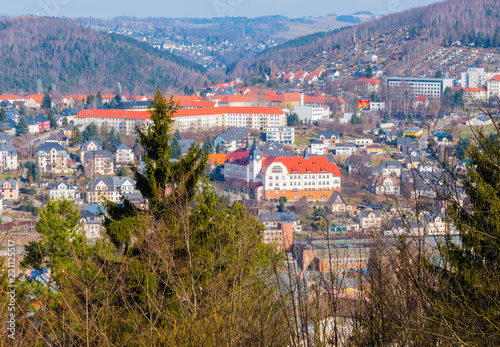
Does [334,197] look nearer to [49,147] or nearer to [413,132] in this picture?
[413,132]

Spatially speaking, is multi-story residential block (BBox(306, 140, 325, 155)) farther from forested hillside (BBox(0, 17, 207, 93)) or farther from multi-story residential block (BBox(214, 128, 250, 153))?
forested hillside (BBox(0, 17, 207, 93))

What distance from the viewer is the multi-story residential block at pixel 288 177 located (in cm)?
1727

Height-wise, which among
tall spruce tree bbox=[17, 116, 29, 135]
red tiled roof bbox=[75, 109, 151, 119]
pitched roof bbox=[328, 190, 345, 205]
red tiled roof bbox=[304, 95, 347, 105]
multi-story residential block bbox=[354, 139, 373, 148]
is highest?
red tiled roof bbox=[304, 95, 347, 105]

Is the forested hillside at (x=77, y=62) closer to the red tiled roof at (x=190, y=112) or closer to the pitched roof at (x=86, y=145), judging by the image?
the red tiled roof at (x=190, y=112)

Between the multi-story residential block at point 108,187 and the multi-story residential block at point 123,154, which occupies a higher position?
the multi-story residential block at point 123,154

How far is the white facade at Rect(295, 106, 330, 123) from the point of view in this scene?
28078 millimetres

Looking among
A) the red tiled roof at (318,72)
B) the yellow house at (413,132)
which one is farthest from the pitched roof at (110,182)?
the red tiled roof at (318,72)

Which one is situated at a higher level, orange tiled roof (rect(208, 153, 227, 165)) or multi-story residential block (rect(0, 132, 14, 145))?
multi-story residential block (rect(0, 132, 14, 145))

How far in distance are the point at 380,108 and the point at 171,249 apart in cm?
2800

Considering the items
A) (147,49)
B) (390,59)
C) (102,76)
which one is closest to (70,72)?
(102,76)

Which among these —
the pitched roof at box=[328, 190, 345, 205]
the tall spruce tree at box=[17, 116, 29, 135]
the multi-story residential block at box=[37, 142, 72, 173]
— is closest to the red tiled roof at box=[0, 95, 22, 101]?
the tall spruce tree at box=[17, 116, 29, 135]

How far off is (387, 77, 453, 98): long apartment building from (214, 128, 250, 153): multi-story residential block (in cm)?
1109

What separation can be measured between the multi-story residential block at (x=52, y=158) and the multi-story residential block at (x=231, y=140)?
17.1 feet

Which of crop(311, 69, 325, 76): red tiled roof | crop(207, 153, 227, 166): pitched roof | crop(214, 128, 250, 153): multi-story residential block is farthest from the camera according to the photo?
crop(311, 69, 325, 76): red tiled roof
